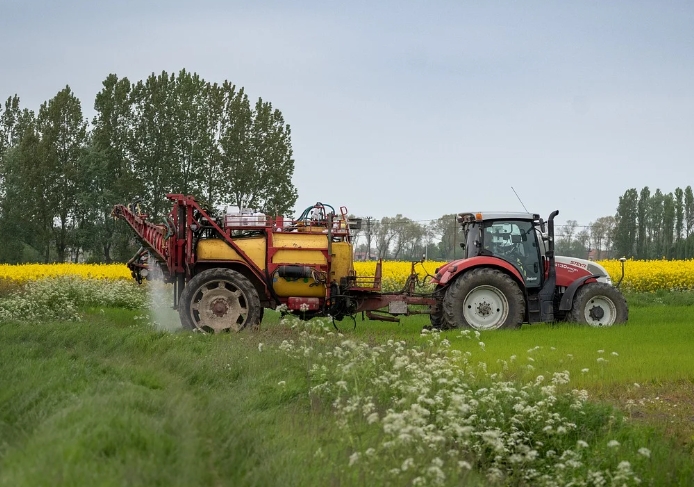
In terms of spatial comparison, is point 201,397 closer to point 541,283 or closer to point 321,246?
A: point 321,246

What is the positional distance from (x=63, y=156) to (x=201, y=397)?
45.8m

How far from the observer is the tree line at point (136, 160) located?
49625 mm

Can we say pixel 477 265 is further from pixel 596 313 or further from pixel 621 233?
pixel 621 233

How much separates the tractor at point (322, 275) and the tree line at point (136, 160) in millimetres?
33698

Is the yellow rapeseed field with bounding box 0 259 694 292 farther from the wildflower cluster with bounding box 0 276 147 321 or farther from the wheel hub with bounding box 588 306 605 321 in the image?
the wheel hub with bounding box 588 306 605 321

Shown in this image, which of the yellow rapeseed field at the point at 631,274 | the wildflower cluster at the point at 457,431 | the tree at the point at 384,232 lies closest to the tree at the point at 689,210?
the tree at the point at 384,232

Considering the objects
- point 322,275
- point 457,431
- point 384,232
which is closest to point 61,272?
point 384,232

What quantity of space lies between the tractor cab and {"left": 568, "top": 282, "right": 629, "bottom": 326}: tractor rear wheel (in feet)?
2.75

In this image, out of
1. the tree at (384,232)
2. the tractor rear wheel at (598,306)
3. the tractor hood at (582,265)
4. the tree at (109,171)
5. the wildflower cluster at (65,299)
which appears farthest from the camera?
the tree at (109,171)

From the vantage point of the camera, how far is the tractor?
15.4 m

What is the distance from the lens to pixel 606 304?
16953mm

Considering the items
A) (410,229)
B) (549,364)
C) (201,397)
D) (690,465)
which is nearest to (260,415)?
(201,397)

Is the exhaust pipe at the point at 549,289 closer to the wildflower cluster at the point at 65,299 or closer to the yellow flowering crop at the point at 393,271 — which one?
the wildflower cluster at the point at 65,299

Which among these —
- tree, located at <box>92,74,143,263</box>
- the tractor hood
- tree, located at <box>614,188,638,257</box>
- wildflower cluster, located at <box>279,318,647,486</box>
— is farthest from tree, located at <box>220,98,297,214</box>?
wildflower cluster, located at <box>279,318,647,486</box>
